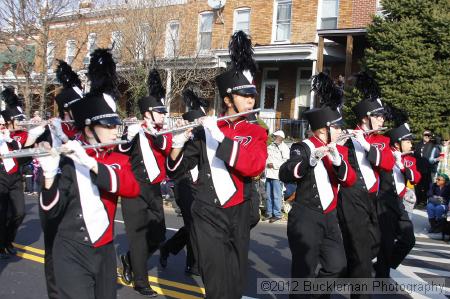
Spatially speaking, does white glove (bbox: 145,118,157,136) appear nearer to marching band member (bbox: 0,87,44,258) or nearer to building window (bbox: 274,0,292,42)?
marching band member (bbox: 0,87,44,258)

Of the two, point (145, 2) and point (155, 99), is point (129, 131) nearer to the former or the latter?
point (155, 99)

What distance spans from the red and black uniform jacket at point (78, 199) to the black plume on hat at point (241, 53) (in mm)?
1491

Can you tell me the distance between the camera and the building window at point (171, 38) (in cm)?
2141

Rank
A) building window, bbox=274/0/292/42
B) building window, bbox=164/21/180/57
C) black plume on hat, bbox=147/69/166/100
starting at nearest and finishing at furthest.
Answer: black plume on hat, bbox=147/69/166/100, building window, bbox=164/21/180/57, building window, bbox=274/0/292/42

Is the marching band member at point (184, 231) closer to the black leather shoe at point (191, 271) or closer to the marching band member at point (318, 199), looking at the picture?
the black leather shoe at point (191, 271)

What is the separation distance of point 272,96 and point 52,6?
9.41 m

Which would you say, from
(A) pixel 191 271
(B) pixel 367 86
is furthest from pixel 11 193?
(B) pixel 367 86

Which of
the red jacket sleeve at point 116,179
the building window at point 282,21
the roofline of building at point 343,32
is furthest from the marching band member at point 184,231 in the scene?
the building window at point 282,21

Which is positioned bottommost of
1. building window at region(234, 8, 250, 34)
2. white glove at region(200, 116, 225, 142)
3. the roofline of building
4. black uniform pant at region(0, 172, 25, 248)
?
black uniform pant at region(0, 172, 25, 248)

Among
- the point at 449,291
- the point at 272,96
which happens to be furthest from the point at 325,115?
the point at 272,96

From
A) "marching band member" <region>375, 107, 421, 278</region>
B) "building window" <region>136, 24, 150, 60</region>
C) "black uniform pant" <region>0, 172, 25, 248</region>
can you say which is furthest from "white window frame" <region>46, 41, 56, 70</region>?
"marching band member" <region>375, 107, 421, 278</region>

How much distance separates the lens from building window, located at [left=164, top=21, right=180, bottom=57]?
2141 cm

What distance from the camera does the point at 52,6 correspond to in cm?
2084

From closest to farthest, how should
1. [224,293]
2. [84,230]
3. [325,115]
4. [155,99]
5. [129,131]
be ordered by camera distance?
[84,230]
[224,293]
[325,115]
[129,131]
[155,99]
